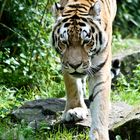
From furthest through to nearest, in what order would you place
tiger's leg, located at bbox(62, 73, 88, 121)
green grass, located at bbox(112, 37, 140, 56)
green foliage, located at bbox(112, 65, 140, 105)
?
1. green grass, located at bbox(112, 37, 140, 56)
2. green foliage, located at bbox(112, 65, 140, 105)
3. tiger's leg, located at bbox(62, 73, 88, 121)

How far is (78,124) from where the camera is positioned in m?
5.77

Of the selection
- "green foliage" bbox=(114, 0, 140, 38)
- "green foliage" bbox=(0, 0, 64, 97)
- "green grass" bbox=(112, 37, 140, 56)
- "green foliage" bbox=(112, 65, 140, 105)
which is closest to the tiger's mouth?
"green foliage" bbox=(112, 65, 140, 105)

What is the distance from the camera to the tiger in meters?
5.18

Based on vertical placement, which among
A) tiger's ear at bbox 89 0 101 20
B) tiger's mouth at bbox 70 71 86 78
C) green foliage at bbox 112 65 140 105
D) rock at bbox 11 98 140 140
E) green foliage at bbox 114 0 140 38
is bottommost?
rock at bbox 11 98 140 140

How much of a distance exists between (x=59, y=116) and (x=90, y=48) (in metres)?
1.09

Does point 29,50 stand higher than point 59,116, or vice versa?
point 29,50

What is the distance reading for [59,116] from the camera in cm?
612

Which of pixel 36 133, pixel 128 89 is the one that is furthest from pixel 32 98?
pixel 36 133

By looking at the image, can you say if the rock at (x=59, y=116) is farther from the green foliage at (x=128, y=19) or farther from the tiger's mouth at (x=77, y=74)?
the green foliage at (x=128, y=19)

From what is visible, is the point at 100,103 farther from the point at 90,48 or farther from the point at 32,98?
the point at 32,98

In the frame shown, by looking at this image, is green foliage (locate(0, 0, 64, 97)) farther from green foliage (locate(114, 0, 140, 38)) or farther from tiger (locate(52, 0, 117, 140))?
green foliage (locate(114, 0, 140, 38))

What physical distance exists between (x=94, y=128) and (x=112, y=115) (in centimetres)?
75

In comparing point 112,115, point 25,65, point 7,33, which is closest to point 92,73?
point 112,115

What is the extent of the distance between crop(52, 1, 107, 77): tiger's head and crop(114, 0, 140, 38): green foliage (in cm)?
658
